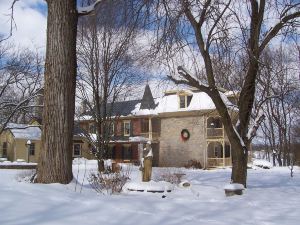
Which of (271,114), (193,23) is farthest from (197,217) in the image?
(271,114)

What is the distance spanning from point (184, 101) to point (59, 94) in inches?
1426

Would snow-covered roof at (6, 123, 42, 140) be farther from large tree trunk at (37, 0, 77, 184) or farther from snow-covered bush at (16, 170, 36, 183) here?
large tree trunk at (37, 0, 77, 184)

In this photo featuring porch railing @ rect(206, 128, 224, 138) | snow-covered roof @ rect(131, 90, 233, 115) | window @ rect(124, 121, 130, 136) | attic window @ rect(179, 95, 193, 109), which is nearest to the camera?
porch railing @ rect(206, 128, 224, 138)

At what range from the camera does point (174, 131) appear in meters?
44.4

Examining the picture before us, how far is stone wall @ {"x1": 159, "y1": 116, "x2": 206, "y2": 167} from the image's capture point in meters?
42.6

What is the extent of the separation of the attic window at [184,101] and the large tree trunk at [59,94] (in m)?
35.6

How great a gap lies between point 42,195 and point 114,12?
226 inches

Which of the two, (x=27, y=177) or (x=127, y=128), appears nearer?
(x=27, y=177)

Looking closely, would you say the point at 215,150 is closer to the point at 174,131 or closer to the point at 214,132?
the point at 214,132

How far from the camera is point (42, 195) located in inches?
245

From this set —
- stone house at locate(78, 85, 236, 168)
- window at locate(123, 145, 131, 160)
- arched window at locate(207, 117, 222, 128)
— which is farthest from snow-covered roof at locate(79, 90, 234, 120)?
window at locate(123, 145, 131, 160)

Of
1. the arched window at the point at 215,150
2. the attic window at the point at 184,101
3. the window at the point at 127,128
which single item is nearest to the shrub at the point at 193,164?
the arched window at the point at 215,150

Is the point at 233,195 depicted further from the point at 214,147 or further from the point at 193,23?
the point at 214,147

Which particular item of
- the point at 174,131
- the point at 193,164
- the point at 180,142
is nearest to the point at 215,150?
the point at 180,142
